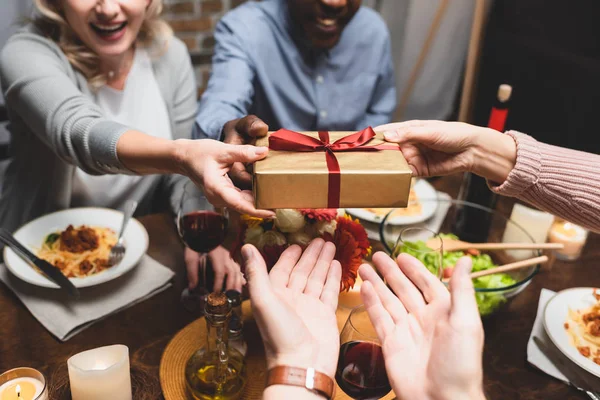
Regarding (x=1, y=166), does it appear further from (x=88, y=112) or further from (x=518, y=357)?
(x=518, y=357)

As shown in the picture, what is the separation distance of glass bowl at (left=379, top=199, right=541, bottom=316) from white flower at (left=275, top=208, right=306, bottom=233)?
1.11ft

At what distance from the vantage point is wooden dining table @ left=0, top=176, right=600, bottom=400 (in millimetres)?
1019

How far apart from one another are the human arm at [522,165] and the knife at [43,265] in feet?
2.74

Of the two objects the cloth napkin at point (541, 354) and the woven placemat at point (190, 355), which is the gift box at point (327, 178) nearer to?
the woven placemat at point (190, 355)

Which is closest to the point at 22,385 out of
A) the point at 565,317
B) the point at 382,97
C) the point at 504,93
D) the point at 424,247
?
the point at 424,247

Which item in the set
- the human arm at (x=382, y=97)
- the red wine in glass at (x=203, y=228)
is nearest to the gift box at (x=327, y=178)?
the red wine in glass at (x=203, y=228)

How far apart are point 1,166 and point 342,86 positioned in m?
1.52

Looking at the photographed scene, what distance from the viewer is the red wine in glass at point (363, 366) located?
823 millimetres

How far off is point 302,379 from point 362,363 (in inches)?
4.9

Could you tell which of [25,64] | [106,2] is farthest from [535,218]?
[25,64]

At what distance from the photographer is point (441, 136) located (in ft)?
3.84

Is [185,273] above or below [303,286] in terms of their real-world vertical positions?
below

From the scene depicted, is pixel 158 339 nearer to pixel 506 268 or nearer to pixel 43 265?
pixel 43 265

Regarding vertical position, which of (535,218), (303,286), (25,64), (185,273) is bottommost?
(185,273)
